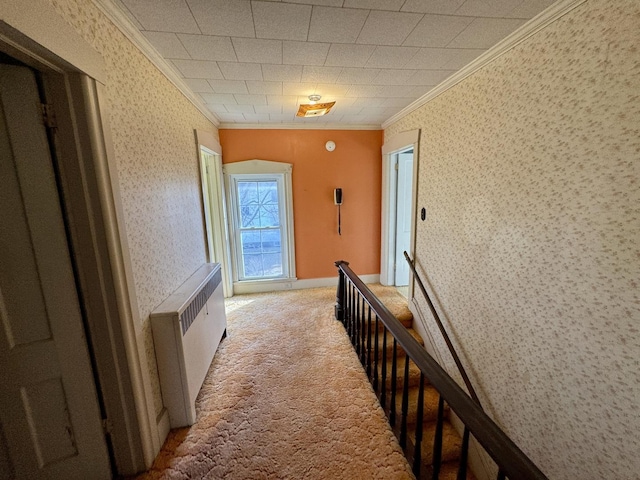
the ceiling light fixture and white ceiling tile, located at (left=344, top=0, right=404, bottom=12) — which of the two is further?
the ceiling light fixture

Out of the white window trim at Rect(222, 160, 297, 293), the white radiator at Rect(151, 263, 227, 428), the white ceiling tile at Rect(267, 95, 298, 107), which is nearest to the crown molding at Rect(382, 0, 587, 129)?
the white ceiling tile at Rect(267, 95, 298, 107)

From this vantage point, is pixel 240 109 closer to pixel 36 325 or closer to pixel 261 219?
pixel 261 219

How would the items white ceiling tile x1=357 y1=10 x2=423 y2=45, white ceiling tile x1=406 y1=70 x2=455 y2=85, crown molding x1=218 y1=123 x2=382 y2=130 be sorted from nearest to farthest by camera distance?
white ceiling tile x1=357 y1=10 x2=423 y2=45 < white ceiling tile x1=406 y1=70 x2=455 y2=85 < crown molding x1=218 y1=123 x2=382 y2=130

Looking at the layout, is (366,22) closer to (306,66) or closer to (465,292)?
(306,66)

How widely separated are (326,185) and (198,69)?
214cm

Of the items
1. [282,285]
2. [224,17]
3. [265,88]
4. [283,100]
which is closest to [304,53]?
[224,17]

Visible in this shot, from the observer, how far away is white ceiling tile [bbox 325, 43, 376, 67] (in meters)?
1.61

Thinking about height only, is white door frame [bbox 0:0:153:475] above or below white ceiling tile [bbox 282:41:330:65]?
below

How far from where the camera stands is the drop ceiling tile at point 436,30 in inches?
53.2

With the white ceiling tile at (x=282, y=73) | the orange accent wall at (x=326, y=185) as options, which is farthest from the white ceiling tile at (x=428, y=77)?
the orange accent wall at (x=326, y=185)

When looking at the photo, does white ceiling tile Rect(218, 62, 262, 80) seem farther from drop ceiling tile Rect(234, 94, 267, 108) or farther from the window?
the window

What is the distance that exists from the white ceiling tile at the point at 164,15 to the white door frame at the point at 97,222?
363mm

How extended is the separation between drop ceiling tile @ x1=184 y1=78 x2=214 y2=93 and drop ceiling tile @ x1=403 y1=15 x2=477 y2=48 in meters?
1.58

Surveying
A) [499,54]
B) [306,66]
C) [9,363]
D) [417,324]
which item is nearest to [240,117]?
[306,66]
